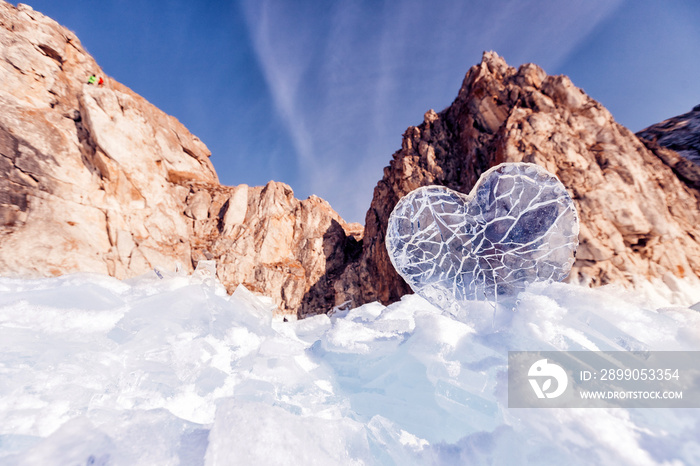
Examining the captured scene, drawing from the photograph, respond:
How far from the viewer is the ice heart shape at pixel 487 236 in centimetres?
292

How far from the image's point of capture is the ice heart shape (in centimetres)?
292

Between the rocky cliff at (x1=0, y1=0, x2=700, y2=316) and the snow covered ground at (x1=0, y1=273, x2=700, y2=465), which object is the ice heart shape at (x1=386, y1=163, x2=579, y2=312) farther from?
the rocky cliff at (x1=0, y1=0, x2=700, y2=316)

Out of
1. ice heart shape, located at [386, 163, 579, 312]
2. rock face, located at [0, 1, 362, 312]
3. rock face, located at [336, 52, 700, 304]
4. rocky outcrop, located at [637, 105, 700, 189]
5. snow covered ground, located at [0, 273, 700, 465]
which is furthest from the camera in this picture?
rocky outcrop, located at [637, 105, 700, 189]

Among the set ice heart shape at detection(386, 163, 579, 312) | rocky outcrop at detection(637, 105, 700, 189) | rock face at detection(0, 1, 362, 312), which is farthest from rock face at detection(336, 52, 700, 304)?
ice heart shape at detection(386, 163, 579, 312)

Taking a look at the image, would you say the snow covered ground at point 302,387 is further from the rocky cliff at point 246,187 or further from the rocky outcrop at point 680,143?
the rocky outcrop at point 680,143

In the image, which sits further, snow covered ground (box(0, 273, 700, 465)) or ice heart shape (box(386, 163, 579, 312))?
ice heart shape (box(386, 163, 579, 312))

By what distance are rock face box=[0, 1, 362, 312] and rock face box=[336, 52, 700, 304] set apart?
400 centimetres

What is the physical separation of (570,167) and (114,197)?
13920mm

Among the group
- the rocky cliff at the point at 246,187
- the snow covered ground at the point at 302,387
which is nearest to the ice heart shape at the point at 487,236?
the snow covered ground at the point at 302,387

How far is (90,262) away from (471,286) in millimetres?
9209

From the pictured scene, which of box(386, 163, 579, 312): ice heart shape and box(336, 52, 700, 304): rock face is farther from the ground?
box(336, 52, 700, 304): rock face

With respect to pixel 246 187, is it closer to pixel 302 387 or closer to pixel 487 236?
pixel 487 236

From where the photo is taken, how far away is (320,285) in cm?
1320

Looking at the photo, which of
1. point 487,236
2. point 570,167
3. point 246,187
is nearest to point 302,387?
point 487,236
